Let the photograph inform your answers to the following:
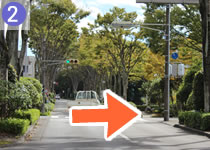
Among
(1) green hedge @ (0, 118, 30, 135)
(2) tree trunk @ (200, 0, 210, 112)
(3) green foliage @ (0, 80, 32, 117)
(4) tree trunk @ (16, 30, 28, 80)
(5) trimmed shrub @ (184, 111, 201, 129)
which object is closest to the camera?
(1) green hedge @ (0, 118, 30, 135)

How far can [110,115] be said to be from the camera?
203 inches

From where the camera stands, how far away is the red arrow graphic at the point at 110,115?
4859 millimetres

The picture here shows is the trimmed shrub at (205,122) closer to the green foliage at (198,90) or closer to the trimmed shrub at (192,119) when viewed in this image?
the trimmed shrub at (192,119)

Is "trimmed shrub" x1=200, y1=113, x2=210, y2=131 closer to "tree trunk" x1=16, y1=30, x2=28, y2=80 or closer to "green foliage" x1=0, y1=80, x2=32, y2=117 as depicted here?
→ "green foliage" x1=0, y1=80, x2=32, y2=117

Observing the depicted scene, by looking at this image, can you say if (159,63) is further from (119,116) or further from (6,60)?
(119,116)

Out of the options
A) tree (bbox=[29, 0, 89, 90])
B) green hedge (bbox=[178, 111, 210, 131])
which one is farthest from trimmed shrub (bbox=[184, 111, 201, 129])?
tree (bbox=[29, 0, 89, 90])

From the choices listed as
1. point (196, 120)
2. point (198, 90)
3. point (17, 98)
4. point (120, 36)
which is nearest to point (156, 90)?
point (120, 36)

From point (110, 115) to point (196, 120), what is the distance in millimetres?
15208

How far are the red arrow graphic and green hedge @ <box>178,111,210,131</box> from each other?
45.1 ft

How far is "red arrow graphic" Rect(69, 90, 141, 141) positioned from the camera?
15.9 ft

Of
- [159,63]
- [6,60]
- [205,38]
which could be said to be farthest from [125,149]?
[159,63]

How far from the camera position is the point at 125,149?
39.8 feet

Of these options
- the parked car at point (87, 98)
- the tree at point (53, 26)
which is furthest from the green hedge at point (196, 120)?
the tree at point (53, 26)

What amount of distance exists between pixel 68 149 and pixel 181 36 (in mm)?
19521
